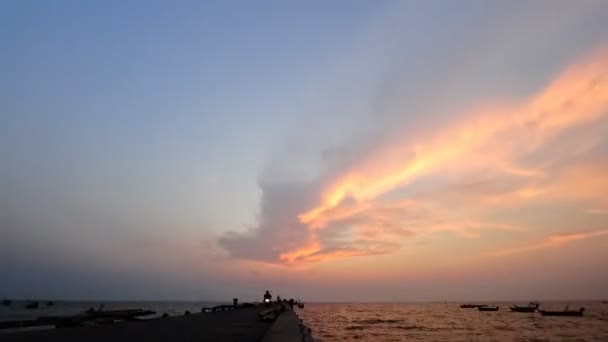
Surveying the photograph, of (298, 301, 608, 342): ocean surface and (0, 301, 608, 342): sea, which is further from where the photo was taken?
(0, 301, 608, 342): sea

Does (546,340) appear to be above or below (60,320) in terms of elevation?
below

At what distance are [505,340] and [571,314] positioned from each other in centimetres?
6613

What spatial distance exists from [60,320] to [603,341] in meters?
45.1

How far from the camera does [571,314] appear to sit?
94625mm

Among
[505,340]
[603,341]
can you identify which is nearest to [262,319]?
[505,340]

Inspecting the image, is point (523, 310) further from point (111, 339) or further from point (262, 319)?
point (111, 339)

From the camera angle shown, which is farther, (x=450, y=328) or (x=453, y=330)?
(x=450, y=328)

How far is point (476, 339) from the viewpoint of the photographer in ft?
135

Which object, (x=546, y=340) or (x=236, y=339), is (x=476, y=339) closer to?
(x=546, y=340)

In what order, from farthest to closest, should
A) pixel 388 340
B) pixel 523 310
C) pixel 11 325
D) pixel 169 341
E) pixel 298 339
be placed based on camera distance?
pixel 523 310, pixel 388 340, pixel 11 325, pixel 298 339, pixel 169 341

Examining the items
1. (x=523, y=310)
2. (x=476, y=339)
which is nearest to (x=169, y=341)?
(x=476, y=339)

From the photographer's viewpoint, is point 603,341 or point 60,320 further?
point 603,341

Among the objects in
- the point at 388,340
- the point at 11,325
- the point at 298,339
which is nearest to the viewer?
the point at 298,339

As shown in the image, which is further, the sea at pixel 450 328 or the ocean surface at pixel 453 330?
the sea at pixel 450 328
